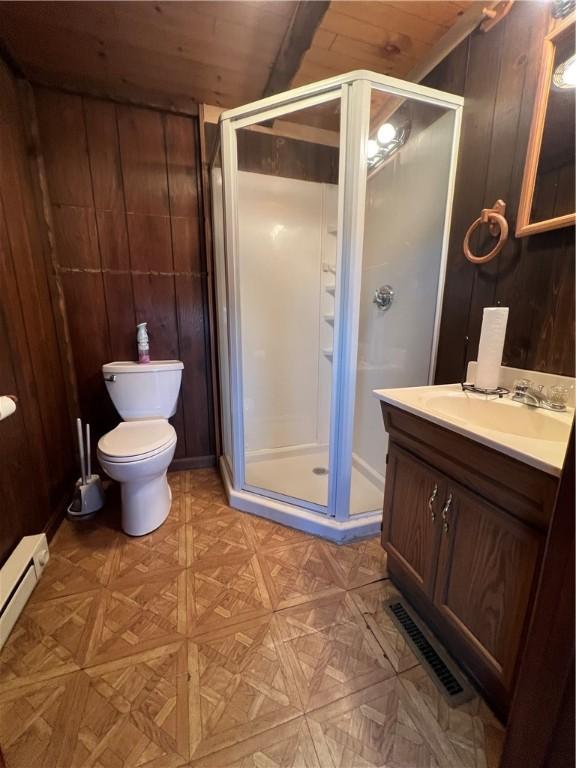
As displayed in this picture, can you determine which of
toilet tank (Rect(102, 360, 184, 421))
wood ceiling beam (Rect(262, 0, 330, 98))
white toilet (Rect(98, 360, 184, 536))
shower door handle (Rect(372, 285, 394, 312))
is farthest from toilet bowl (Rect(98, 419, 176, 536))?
wood ceiling beam (Rect(262, 0, 330, 98))

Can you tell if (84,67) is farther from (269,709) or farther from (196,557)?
(269,709)

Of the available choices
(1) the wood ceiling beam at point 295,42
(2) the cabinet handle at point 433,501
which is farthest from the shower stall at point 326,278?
(2) the cabinet handle at point 433,501

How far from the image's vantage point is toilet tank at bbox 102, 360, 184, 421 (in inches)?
71.3

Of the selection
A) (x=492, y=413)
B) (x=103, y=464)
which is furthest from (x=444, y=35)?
(x=103, y=464)

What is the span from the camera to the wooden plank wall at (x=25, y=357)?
4.32 ft

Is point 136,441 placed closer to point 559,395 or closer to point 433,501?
point 433,501

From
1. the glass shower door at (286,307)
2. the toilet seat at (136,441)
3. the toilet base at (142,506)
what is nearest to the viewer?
the toilet seat at (136,441)

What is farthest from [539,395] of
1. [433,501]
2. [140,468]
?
[140,468]

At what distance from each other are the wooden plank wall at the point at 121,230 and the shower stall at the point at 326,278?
0.82 ft

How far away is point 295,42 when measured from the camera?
1391mm

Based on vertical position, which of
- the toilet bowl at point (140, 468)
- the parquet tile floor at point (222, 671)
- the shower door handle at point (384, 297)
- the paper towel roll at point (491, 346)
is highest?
the shower door handle at point (384, 297)

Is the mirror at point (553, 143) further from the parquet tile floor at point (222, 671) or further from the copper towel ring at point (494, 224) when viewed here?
the parquet tile floor at point (222, 671)

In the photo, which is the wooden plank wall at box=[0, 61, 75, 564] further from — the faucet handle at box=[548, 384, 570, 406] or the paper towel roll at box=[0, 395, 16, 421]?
the faucet handle at box=[548, 384, 570, 406]

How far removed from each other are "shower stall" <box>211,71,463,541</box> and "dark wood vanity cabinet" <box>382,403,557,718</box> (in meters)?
0.45
